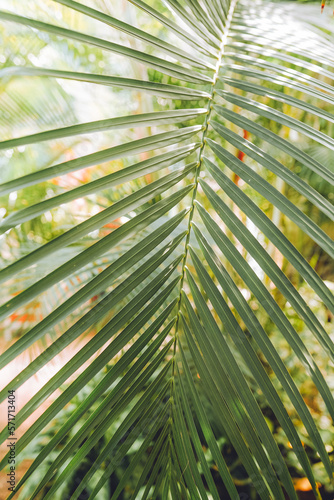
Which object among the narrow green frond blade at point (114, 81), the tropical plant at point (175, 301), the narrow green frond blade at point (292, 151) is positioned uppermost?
the narrow green frond blade at point (114, 81)

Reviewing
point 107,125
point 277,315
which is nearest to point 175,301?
point 277,315

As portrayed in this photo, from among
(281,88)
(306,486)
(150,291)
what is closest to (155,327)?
(150,291)

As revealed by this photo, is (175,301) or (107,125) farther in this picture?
(175,301)

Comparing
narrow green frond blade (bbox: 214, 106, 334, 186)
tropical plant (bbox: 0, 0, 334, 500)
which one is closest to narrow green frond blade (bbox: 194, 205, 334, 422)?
tropical plant (bbox: 0, 0, 334, 500)

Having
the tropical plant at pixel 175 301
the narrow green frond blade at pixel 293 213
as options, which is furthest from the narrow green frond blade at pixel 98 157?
the narrow green frond blade at pixel 293 213

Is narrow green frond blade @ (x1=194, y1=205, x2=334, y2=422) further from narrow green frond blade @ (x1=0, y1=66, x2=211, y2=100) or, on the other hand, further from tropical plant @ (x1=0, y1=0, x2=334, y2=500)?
narrow green frond blade @ (x1=0, y1=66, x2=211, y2=100)

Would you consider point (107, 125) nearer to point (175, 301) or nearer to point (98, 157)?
point (98, 157)

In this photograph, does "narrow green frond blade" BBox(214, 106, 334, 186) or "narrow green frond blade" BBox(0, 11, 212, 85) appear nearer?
"narrow green frond blade" BBox(0, 11, 212, 85)

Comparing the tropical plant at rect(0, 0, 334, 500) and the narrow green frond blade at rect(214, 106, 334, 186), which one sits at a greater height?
the narrow green frond blade at rect(214, 106, 334, 186)

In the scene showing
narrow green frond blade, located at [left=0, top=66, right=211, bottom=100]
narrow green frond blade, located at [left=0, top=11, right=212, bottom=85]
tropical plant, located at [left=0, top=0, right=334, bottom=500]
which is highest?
narrow green frond blade, located at [left=0, top=11, right=212, bottom=85]

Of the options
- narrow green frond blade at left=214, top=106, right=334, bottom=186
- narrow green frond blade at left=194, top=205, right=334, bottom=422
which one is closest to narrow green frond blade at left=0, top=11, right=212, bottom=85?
narrow green frond blade at left=214, top=106, right=334, bottom=186

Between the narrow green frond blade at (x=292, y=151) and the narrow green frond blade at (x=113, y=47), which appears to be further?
the narrow green frond blade at (x=292, y=151)

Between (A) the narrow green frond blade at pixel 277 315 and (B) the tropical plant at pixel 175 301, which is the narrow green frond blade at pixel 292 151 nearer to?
(B) the tropical plant at pixel 175 301

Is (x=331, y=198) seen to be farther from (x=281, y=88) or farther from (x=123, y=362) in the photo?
(x=123, y=362)
